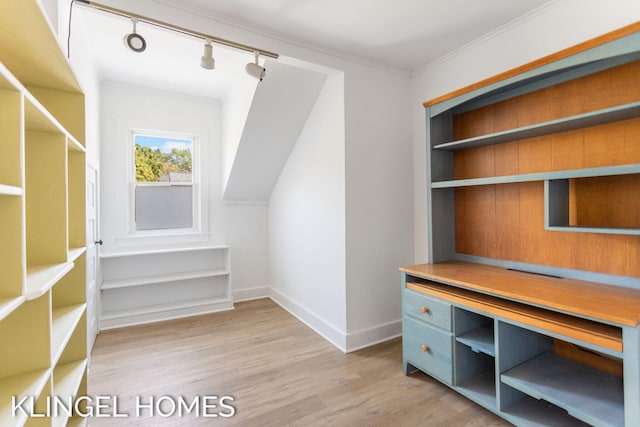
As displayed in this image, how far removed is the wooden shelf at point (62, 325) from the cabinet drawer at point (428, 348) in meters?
1.97

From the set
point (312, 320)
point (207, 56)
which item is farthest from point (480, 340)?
point (207, 56)

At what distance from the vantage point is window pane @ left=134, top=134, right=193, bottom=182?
12.4 feet

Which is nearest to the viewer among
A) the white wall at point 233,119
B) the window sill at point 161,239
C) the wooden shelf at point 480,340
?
the wooden shelf at point 480,340

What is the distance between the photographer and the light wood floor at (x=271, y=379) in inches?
73.4

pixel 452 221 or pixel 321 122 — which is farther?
pixel 321 122

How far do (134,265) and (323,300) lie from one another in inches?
89.6

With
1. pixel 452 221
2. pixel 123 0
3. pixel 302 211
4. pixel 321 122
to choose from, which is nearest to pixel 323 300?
pixel 302 211

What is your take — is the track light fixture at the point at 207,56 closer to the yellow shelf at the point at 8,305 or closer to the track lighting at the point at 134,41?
the track lighting at the point at 134,41

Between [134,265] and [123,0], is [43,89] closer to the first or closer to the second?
[123,0]

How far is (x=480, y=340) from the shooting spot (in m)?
1.90

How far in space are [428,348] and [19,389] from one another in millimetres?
2063

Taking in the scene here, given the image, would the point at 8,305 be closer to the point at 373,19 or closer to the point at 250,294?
the point at 373,19

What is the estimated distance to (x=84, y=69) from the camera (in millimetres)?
2494

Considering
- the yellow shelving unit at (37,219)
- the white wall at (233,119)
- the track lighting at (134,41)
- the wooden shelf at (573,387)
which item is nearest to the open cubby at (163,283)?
the white wall at (233,119)
